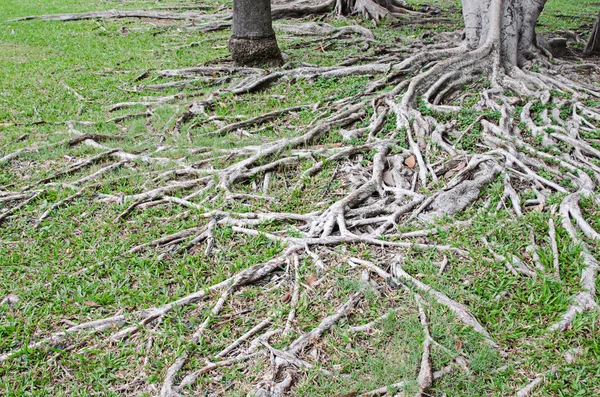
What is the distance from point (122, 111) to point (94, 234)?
3.03 meters

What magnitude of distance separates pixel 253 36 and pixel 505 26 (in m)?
3.58

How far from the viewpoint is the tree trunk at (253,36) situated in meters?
7.95

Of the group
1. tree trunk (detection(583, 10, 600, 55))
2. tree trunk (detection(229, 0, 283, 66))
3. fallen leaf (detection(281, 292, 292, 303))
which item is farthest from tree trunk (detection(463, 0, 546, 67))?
fallen leaf (detection(281, 292, 292, 303))

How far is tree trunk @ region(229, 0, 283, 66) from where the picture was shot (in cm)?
795

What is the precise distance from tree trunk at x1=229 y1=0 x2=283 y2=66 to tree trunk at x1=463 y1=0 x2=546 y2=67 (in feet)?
9.41

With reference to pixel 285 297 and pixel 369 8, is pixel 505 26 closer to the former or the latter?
pixel 285 297

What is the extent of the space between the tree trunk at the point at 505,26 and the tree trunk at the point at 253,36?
2.87m

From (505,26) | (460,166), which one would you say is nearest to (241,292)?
(460,166)

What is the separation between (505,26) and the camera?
23.1 feet

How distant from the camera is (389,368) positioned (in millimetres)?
2730

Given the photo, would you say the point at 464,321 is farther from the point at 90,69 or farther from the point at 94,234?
the point at 90,69

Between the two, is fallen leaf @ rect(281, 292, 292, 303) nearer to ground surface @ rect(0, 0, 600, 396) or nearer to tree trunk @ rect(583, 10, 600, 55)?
ground surface @ rect(0, 0, 600, 396)

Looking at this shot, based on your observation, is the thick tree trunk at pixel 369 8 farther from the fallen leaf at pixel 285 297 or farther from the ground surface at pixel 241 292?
the fallen leaf at pixel 285 297

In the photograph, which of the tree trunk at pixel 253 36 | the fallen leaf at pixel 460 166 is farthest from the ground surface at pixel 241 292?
the tree trunk at pixel 253 36
